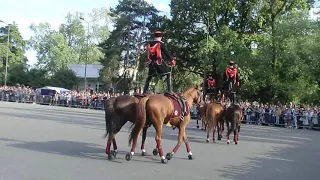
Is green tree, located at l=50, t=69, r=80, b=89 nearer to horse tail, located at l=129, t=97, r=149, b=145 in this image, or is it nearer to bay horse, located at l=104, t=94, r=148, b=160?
bay horse, located at l=104, t=94, r=148, b=160

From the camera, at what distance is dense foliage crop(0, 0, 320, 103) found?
35844mm

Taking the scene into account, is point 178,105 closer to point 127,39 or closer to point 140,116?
point 140,116

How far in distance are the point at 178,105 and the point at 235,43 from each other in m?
29.4

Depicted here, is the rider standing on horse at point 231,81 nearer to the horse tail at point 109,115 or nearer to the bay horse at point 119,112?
the bay horse at point 119,112

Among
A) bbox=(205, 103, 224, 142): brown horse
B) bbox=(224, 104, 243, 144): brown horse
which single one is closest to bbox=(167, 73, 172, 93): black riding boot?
bbox=(205, 103, 224, 142): brown horse

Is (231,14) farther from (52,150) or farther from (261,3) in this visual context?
(52,150)

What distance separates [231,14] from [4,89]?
100 ft

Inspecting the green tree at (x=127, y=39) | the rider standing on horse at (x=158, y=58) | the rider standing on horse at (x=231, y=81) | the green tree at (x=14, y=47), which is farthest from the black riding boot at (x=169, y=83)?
the green tree at (x=14, y=47)

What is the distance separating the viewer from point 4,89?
173ft

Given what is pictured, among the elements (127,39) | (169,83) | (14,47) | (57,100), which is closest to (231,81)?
(169,83)

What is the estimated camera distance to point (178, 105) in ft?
36.6

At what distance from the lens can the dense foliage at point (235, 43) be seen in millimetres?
35844

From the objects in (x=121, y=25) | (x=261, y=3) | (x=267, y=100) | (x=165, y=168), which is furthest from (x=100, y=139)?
(x=121, y=25)

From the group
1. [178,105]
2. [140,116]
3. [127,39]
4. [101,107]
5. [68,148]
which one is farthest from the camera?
[127,39]
